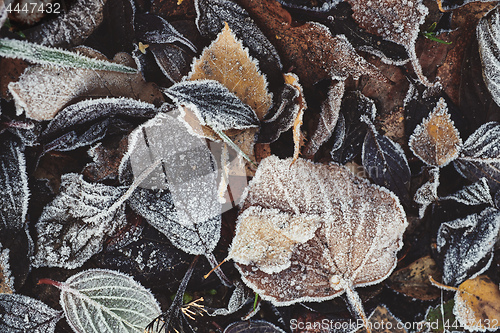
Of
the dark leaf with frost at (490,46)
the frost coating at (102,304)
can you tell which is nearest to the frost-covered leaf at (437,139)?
the dark leaf with frost at (490,46)

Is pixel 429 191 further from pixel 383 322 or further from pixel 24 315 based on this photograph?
pixel 24 315

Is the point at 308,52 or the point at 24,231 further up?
the point at 308,52

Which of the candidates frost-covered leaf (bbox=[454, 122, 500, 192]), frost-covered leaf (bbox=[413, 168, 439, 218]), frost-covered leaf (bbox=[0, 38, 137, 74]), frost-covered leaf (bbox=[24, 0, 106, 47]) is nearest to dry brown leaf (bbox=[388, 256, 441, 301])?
frost-covered leaf (bbox=[413, 168, 439, 218])

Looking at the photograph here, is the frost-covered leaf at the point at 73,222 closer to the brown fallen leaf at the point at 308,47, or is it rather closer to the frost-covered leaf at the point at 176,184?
the frost-covered leaf at the point at 176,184

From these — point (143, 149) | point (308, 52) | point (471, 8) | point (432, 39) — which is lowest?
point (143, 149)

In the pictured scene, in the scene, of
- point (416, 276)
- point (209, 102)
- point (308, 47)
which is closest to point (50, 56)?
point (209, 102)

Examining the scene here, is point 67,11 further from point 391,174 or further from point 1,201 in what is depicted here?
point 391,174

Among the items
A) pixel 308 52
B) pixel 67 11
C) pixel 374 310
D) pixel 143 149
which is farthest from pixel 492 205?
pixel 67 11
